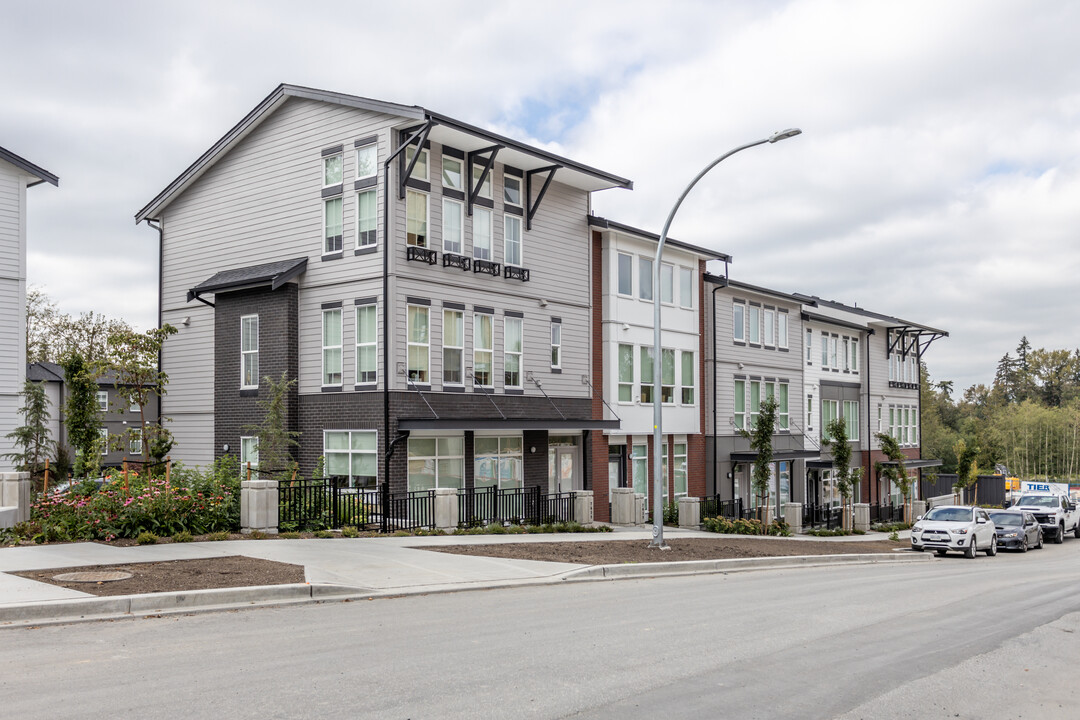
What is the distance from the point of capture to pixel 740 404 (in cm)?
4044

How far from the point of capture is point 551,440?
30344mm

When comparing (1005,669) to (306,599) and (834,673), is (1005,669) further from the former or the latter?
(306,599)

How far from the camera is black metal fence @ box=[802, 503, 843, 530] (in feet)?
134

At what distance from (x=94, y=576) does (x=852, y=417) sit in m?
44.4

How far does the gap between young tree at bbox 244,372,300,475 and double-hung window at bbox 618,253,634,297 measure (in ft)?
42.0

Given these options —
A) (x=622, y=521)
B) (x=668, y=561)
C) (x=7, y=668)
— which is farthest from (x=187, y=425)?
(x=7, y=668)

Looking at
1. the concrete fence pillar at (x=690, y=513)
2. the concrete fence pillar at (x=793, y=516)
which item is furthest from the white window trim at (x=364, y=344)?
the concrete fence pillar at (x=793, y=516)

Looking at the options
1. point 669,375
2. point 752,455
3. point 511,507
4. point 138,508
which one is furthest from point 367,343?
point 752,455

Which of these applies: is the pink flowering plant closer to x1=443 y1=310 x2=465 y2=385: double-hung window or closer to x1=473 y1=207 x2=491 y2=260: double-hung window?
x1=443 y1=310 x2=465 y2=385: double-hung window

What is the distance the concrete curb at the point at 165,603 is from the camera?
426 inches

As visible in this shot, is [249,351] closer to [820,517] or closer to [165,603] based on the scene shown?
[165,603]

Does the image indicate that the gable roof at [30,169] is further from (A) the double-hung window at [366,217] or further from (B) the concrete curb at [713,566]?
(B) the concrete curb at [713,566]

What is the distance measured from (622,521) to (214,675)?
21632mm

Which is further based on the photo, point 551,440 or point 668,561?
point 551,440
